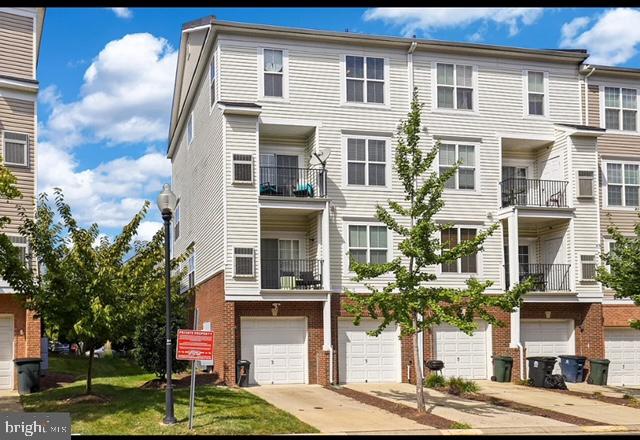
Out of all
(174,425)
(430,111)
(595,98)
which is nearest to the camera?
(174,425)

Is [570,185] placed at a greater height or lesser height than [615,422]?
greater

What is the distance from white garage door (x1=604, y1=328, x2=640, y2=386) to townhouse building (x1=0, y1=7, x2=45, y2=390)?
67.2 ft

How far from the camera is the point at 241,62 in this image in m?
26.3

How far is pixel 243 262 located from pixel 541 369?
10579mm

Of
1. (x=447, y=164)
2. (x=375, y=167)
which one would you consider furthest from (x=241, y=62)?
(x=447, y=164)

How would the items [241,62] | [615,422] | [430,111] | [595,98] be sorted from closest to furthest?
[615,422], [241,62], [430,111], [595,98]

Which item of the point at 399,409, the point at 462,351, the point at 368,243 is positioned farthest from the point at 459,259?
the point at 399,409

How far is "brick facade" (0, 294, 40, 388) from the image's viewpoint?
23.2 meters

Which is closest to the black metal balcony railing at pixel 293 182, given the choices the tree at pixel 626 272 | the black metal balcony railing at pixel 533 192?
the black metal balcony railing at pixel 533 192

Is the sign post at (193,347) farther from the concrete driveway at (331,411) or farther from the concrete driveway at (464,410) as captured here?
the concrete driveway at (464,410)

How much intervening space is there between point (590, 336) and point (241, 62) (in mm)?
16083

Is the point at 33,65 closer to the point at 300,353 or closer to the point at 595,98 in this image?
the point at 300,353

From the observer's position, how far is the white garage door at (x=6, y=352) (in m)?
23.2

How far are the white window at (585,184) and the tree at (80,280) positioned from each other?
16.6 meters
